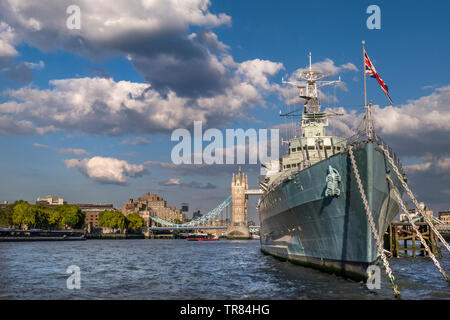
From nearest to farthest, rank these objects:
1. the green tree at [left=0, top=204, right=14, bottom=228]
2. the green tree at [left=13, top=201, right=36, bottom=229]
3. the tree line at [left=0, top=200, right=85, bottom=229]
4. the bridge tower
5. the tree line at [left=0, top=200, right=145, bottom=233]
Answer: the green tree at [left=13, top=201, right=36, bottom=229] → the tree line at [left=0, top=200, right=85, bottom=229] → the tree line at [left=0, top=200, right=145, bottom=233] → the green tree at [left=0, top=204, right=14, bottom=228] → the bridge tower

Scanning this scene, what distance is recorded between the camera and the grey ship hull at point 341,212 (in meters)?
19.0

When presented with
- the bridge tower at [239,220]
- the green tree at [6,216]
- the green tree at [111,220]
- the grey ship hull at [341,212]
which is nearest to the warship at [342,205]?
the grey ship hull at [341,212]

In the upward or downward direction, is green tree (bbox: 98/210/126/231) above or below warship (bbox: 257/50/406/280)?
below

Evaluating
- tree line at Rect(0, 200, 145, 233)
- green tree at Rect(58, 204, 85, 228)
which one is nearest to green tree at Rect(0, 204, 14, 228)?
tree line at Rect(0, 200, 145, 233)

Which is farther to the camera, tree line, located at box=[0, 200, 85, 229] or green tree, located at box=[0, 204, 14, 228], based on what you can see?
green tree, located at box=[0, 204, 14, 228]

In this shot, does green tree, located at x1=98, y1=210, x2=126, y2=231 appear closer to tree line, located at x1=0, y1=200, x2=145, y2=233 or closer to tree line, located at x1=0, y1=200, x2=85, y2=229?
tree line, located at x1=0, y1=200, x2=145, y2=233

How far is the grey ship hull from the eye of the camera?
18969 millimetres

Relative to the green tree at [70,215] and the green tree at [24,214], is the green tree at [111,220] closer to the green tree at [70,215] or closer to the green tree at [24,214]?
the green tree at [70,215]

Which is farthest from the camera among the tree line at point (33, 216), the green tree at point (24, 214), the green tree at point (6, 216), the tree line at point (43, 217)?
the green tree at point (6, 216)

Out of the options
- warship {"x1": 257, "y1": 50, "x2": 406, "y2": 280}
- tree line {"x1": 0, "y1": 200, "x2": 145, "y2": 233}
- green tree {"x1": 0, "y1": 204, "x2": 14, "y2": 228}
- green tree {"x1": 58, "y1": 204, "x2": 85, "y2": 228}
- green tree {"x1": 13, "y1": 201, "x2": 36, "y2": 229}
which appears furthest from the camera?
green tree {"x1": 58, "y1": 204, "x2": 85, "y2": 228}

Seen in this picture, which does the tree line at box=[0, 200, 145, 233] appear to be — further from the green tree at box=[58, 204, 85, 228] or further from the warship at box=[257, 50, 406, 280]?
the warship at box=[257, 50, 406, 280]

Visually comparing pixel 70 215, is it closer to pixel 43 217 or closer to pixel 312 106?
pixel 43 217
